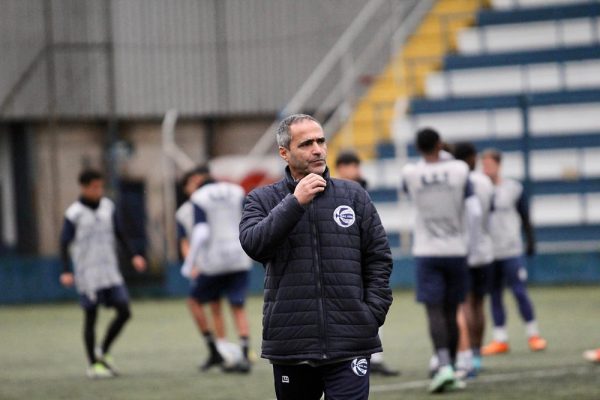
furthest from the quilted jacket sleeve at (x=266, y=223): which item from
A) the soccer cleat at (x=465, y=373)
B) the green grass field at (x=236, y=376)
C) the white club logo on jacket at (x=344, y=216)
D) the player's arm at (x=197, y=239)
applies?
the player's arm at (x=197, y=239)

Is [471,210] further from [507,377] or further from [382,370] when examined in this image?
[382,370]

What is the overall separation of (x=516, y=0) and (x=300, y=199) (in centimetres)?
2004

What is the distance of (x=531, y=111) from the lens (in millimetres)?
22422

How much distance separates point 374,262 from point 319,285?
12.8 inches

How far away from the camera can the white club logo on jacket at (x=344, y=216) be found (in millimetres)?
5789

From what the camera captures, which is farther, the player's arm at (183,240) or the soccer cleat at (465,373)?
the player's arm at (183,240)

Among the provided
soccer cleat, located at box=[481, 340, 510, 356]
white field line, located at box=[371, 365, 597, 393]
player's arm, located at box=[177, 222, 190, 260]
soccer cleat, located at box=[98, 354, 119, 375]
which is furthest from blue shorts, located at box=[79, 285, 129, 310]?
soccer cleat, located at box=[481, 340, 510, 356]

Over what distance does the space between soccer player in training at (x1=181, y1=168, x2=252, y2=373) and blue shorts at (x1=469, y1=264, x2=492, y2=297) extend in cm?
220

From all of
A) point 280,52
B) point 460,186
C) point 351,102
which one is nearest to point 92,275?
point 460,186

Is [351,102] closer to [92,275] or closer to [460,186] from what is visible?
[92,275]

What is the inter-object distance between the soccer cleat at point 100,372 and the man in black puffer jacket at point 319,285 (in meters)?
6.33

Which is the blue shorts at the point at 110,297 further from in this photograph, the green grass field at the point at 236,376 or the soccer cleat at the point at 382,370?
the soccer cleat at the point at 382,370

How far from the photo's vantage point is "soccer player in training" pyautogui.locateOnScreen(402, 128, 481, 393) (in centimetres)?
1002

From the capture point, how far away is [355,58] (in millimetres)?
26156
